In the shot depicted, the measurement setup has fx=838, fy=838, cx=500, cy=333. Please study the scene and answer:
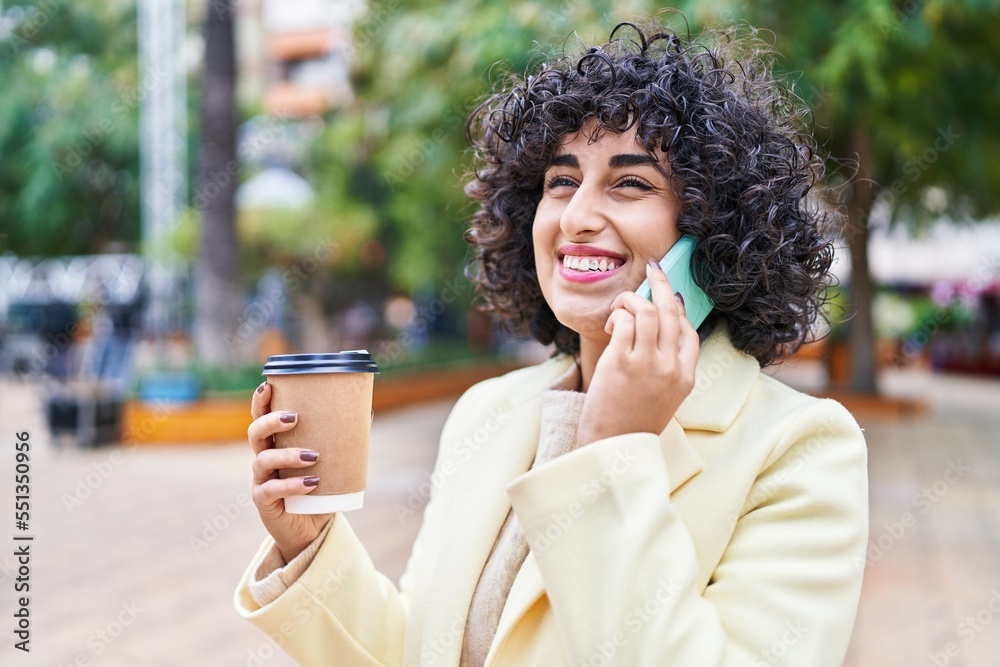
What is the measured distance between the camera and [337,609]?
5.42 ft

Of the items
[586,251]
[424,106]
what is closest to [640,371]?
[586,251]

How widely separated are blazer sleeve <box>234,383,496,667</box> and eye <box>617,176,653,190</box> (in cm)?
75

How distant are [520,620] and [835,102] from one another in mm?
6969

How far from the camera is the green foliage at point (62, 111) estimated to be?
60.4ft

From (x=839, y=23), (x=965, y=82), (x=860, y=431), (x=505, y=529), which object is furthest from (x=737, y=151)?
(x=965, y=82)

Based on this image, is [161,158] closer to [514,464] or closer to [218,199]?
[218,199]

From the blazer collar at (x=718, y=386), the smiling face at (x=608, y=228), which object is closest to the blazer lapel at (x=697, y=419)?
the blazer collar at (x=718, y=386)

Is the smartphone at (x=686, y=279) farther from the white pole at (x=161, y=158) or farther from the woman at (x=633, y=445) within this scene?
the white pole at (x=161, y=158)

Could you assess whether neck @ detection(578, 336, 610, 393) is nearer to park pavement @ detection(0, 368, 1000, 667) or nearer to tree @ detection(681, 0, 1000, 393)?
tree @ detection(681, 0, 1000, 393)

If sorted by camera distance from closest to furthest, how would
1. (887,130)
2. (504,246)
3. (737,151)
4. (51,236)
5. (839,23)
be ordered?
(737,151) < (504,246) < (839,23) < (887,130) < (51,236)

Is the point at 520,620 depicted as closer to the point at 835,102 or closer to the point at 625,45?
the point at 625,45

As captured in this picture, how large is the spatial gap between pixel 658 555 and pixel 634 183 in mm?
682

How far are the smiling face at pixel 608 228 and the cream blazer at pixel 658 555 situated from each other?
0.23 m

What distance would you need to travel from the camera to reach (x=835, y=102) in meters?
7.25
